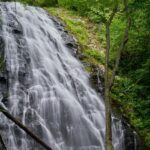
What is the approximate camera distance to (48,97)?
408 inches

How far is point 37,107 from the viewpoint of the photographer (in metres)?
9.88

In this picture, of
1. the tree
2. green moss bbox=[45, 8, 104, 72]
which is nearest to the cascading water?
green moss bbox=[45, 8, 104, 72]

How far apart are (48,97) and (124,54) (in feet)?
14.8

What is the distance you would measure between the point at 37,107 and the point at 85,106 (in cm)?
143

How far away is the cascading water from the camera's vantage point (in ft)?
30.7

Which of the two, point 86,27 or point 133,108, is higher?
point 86,27

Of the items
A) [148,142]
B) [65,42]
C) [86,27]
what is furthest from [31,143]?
[86,27]

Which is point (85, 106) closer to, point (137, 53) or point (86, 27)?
point (137, 53)

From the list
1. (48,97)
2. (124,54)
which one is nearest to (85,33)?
(124,54)

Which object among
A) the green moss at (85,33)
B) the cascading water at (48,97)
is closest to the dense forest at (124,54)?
the green moss at (85,33)

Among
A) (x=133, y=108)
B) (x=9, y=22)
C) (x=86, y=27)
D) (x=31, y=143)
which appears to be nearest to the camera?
(x=31, y=143)

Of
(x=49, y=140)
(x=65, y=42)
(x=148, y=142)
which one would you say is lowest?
(x=148, y=142)

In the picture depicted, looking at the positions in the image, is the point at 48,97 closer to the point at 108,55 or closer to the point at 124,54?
the point at 108,55

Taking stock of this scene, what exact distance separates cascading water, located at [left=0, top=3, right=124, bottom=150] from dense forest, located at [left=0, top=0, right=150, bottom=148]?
2.49 ft
